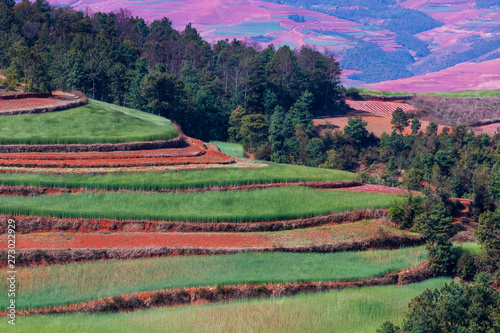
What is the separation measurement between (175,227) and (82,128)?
629 inches

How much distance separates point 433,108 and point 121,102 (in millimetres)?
53183

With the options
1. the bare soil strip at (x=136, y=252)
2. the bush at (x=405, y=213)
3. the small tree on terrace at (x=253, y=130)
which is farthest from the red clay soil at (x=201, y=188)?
the small tree on terrace at (x=253, y=130)


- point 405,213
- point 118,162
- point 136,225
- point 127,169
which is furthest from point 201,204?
point 405,213

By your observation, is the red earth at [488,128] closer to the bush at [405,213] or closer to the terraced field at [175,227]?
the terraced field at [175,227]

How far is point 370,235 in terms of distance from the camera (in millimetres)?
30469

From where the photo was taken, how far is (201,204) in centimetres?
3189

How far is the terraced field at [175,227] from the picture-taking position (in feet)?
78.0

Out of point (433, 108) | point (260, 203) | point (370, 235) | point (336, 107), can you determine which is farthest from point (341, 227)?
point (433, 108)

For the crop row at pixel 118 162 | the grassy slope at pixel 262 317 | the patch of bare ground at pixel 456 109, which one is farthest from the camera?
the patch of bare ground at pixel 456 109

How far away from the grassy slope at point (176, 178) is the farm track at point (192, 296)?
36.7 feet

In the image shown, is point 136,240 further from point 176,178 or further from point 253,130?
point 253,130

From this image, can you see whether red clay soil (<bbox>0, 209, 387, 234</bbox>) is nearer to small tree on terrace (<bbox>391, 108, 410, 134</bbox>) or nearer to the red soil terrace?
the red soil terrace

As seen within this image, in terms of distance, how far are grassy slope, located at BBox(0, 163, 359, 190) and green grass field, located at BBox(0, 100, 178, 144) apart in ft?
20.2

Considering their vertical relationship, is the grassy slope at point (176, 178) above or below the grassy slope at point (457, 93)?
below
